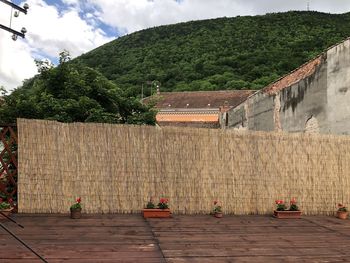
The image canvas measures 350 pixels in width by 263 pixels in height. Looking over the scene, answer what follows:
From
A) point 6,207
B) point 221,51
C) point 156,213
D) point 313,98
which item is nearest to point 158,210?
point 156,213

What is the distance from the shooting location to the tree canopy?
→ 383 inches

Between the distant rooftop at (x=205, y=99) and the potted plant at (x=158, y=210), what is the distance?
25089 millimetres

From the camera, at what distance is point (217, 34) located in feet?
180

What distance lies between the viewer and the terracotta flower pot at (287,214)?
25.8 feet

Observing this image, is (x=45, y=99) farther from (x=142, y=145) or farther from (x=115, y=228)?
(x=115, y=228)

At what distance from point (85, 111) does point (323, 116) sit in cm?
656

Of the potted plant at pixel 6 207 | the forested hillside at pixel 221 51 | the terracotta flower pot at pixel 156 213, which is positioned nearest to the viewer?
the potted plant at pixel 6 207

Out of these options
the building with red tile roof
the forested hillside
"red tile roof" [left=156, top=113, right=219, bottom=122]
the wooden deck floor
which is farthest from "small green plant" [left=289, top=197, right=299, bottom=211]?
the forested hillside

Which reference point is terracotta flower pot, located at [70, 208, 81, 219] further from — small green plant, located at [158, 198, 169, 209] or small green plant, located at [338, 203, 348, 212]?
small green plant, located at [338, 203, 348, 212]

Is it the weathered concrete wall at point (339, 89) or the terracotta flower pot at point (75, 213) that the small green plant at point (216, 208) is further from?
the weathered concrete wall at point (339, 89)

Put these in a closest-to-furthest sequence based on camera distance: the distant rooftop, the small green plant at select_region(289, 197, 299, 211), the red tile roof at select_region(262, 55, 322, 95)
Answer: the small green plant at select_region(289, 197, 299, 211) < the red tile roof at select_region(262, 55, 322, 95) < the distant rooftop

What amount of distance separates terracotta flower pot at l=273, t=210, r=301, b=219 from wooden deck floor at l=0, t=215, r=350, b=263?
11.6 inches

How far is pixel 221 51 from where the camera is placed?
1944 inches

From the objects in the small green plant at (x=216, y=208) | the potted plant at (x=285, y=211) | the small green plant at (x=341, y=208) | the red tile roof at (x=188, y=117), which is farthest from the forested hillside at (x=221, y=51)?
the small green plant at (x=216, y=208)
